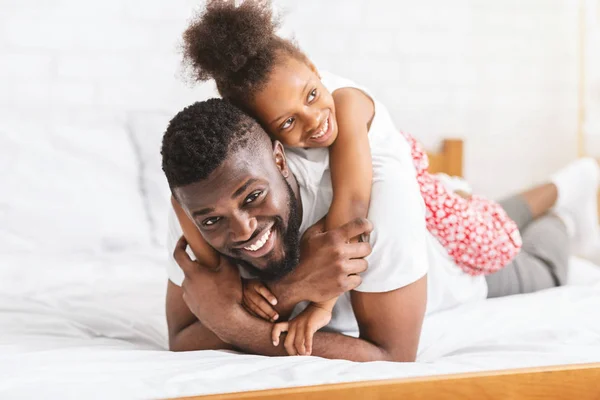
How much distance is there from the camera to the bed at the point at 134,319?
94cm

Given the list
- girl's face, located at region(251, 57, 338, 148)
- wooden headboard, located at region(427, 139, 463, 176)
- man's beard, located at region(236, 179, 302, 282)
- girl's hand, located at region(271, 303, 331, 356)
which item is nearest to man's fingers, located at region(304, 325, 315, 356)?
girl's hand, located at region(271, 303, 331, 356)

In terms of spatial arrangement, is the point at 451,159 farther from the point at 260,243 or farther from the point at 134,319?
the point at 260,243

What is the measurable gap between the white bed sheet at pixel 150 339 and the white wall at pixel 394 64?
2.01ft

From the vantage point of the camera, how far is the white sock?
2.12m

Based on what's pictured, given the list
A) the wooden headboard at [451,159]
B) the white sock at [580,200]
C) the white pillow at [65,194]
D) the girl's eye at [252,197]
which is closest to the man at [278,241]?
the girl's eye at [252,197]

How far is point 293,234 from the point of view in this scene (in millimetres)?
1180

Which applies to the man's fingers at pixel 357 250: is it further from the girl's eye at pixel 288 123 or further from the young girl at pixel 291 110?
the girl's eye at pixel 288 123

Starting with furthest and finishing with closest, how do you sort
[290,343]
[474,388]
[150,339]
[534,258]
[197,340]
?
[534,258], [150,339], [197,340], [290,343], [474,388]

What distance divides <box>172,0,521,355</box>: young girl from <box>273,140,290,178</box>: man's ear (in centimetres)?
4

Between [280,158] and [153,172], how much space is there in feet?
3.52

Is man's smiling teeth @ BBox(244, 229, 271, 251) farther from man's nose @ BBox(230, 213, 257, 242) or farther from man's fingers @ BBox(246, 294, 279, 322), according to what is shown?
man's fingers @ BBox(246, 294, 279, 322)

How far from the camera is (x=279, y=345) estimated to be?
3.88 feet

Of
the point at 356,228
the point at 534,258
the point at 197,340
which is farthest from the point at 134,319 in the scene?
the point at 534,258

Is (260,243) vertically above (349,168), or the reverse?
(349,168)
